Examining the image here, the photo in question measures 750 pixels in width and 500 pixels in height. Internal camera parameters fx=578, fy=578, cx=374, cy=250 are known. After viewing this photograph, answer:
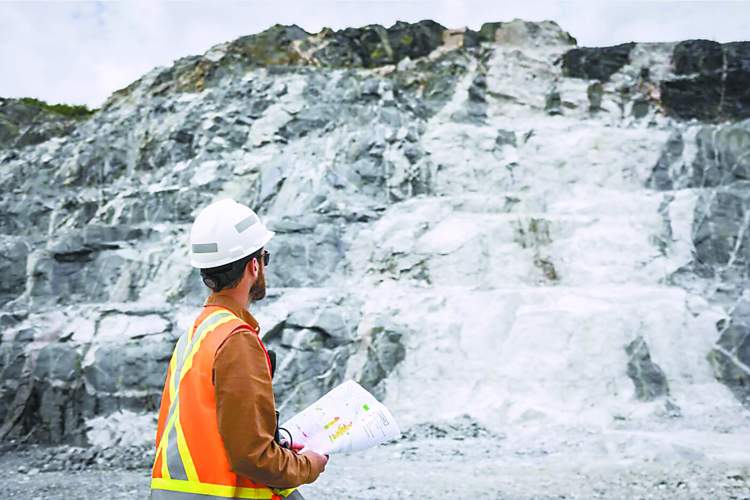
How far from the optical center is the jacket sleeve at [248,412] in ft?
5.98

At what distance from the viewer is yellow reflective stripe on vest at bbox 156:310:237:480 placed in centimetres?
191

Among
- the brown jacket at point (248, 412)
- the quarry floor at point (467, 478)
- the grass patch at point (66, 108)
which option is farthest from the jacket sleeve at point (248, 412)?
the grass patch at point (66, 108)

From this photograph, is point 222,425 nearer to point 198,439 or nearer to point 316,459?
point 198,439

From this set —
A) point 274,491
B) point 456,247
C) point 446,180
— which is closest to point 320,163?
point 446,180

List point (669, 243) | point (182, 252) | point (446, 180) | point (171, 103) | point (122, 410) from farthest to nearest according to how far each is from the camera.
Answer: point (171, 103), point (446, 180), point (182, 252), point (669, 243), point (122, 410)

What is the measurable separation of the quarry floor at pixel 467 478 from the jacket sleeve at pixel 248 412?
509 cm

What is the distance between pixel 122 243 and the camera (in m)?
13.6

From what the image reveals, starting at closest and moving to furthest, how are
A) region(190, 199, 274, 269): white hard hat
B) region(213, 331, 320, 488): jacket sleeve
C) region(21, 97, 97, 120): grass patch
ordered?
region(213, 331, 320, 488): jacket sleeve, region(190, 199, 274, 269): white hard hat, region(21, 97, 97, 120): grass patch

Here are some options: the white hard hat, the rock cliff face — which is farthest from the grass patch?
the white hard hat

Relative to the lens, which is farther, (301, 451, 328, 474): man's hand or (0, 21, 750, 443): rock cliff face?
(0, 21, 750, 443): rock cliff face

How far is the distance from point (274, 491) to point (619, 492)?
5.60 meters

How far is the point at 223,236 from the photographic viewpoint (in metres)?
2.23

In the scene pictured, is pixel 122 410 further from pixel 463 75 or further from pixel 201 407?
pixel 463 75

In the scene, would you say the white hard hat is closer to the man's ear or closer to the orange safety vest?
the man's ear
